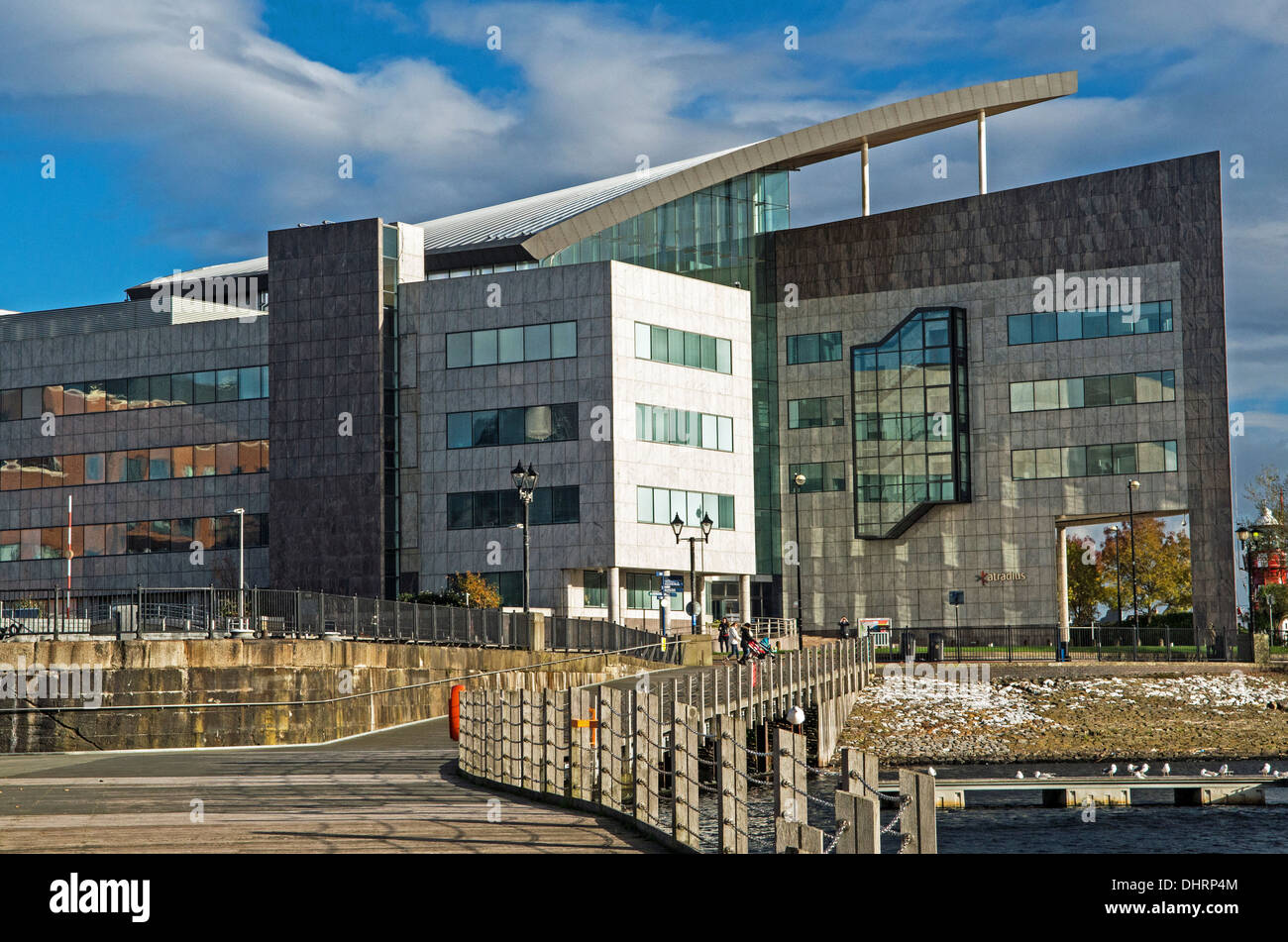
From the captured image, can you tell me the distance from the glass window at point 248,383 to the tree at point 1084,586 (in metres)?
57.6

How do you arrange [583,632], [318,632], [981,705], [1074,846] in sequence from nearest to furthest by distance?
[1074,846] < [318,632] < [583,632] < [981,705]

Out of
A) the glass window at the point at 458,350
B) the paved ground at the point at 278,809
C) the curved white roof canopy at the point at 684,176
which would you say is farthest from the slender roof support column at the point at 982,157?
the paved ground at the point at 278,809

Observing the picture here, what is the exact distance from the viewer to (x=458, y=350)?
70625mm

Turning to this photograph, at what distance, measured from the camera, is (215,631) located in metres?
34.2

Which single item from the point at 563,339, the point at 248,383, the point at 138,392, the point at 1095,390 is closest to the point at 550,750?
the point at 563,339

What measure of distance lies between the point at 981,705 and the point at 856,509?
941 inches

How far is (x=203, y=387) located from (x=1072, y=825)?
54.3 metres

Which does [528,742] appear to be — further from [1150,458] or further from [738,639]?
[1150,458]

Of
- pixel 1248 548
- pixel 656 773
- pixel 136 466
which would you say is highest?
pixel 136 466

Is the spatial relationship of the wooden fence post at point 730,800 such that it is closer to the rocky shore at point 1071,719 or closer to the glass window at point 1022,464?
the rocky shore at point 1071,719

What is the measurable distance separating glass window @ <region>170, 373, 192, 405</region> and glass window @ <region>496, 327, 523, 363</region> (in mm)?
17815

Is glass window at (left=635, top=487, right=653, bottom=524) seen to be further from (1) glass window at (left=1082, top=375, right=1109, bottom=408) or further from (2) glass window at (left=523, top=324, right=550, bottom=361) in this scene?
(1) glass window at (left=1082, top=375, right=1109, bottom=408)
